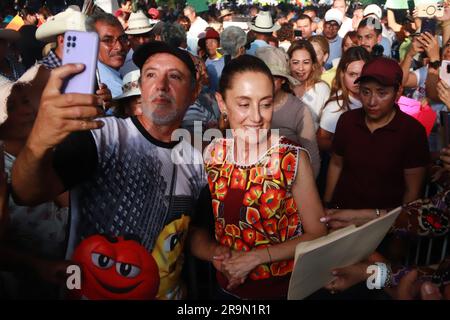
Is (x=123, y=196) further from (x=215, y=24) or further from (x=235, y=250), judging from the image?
(x=215, y=24)

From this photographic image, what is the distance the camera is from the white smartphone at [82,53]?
4.64ft

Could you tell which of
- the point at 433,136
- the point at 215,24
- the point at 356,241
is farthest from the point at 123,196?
the point at 215,24

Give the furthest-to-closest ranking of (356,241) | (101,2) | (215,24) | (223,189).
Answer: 1. (215,24)
2. (101,2)
3. (223,189)
4. (356,241)

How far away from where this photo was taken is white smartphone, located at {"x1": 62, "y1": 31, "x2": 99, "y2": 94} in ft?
4.64

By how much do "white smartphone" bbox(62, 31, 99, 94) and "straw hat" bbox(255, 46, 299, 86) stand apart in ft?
6.85

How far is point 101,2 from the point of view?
5.57 meters

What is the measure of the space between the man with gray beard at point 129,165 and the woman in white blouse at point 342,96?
5.98ft

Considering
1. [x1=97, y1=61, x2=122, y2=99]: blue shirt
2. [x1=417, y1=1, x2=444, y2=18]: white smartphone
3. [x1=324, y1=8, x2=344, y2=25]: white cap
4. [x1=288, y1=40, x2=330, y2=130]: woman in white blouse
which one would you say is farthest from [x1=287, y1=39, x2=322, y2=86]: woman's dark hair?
[x1=324, y1=8, x2=344, y2=25]: white cap

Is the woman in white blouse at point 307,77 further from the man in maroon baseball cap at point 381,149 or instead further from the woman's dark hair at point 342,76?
the man in maroon baseball cap at point 381,149

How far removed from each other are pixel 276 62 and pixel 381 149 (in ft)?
4.01

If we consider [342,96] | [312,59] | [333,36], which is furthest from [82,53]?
[333,36]

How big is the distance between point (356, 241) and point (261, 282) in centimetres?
51

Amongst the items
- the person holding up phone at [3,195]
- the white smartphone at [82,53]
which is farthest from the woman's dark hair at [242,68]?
the person holding up phone at [3,195]

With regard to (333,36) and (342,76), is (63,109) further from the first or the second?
(333,36)
